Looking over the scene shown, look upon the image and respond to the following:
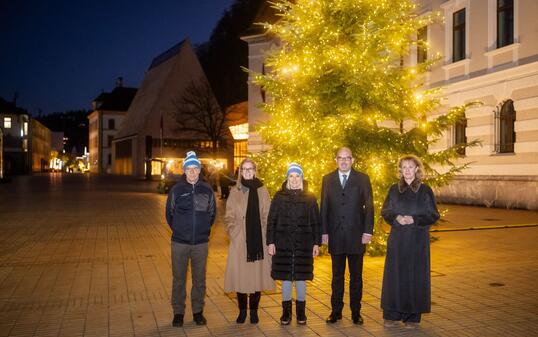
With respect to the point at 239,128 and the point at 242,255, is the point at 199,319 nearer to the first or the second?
the point at 242,255

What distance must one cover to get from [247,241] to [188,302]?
1.63 m

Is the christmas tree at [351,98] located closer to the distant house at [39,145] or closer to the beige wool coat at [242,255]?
the beige wool coat at [242,255]

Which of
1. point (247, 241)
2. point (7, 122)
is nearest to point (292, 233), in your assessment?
point (247, 241)

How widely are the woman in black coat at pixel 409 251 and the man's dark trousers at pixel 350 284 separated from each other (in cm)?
32

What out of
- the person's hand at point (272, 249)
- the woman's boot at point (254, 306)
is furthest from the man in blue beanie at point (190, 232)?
the person's hand at point (272, 249)

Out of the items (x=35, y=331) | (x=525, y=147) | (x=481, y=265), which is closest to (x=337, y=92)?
(x=481, y=265)

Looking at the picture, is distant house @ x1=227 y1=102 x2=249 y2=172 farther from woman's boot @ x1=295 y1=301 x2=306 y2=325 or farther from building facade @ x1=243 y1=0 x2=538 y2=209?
woman's boot @ x1=295 y1=301 x2=306 y2=325

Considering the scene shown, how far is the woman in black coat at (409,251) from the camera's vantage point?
6309mm

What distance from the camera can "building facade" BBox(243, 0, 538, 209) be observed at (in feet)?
65.0

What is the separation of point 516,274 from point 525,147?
40.2 feet

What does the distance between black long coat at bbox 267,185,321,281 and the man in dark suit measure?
0.37m

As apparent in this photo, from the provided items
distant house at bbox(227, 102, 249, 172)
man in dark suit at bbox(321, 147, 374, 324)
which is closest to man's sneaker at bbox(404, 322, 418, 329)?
man in dark suit at bbox(321, 147, 374, 324)

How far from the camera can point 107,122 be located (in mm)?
110750

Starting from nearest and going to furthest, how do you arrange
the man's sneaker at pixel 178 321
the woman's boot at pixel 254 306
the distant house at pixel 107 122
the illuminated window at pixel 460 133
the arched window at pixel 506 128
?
1. the man's sneaker at pixel 178 321
2. the woman's boot at pixel 254 306
3. the arched window at pixel 506 128
4. the illuminated window at pixel 460 133
5. the distant house at pixel 107 122
